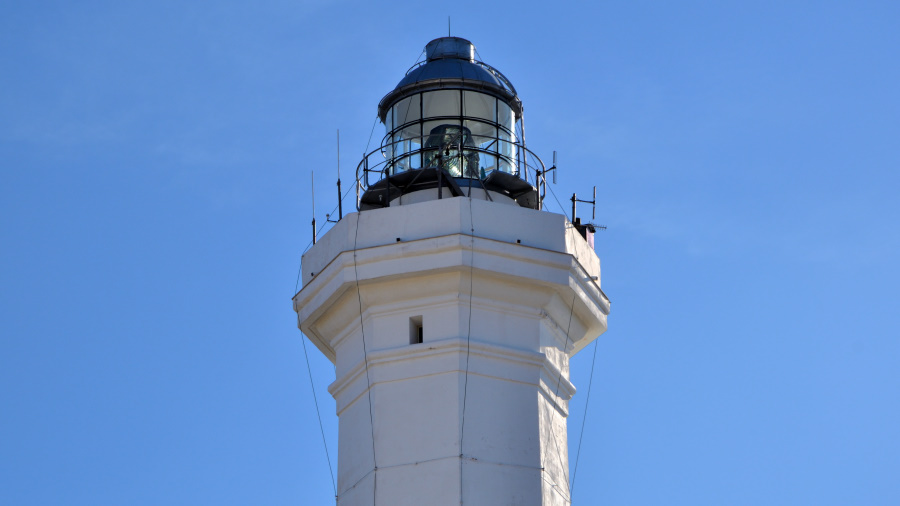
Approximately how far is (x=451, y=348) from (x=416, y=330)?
0.55 m

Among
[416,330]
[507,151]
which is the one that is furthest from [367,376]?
[507,151]

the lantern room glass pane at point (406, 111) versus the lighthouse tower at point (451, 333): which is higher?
the lantern room glass pane at point (406, 111)

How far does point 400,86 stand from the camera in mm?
18688

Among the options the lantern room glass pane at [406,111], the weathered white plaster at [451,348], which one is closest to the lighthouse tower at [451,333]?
the weathered white plaster at [451,348]

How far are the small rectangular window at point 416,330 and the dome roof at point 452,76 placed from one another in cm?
270

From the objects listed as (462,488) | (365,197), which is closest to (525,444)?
(462,488)

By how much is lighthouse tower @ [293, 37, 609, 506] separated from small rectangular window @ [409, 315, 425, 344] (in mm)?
14

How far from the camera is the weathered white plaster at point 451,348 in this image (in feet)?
54.2

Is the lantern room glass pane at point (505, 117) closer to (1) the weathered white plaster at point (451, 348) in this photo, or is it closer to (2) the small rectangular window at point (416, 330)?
(1) the weathered white plaster at point (451, 348)

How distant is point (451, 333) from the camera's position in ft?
55.5

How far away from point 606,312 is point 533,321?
3.77 ft

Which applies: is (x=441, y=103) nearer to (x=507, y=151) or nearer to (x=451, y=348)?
(x=507, y=151)

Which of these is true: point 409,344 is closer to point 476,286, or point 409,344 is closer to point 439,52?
point 476,286

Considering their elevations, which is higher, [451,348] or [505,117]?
[505,117]
